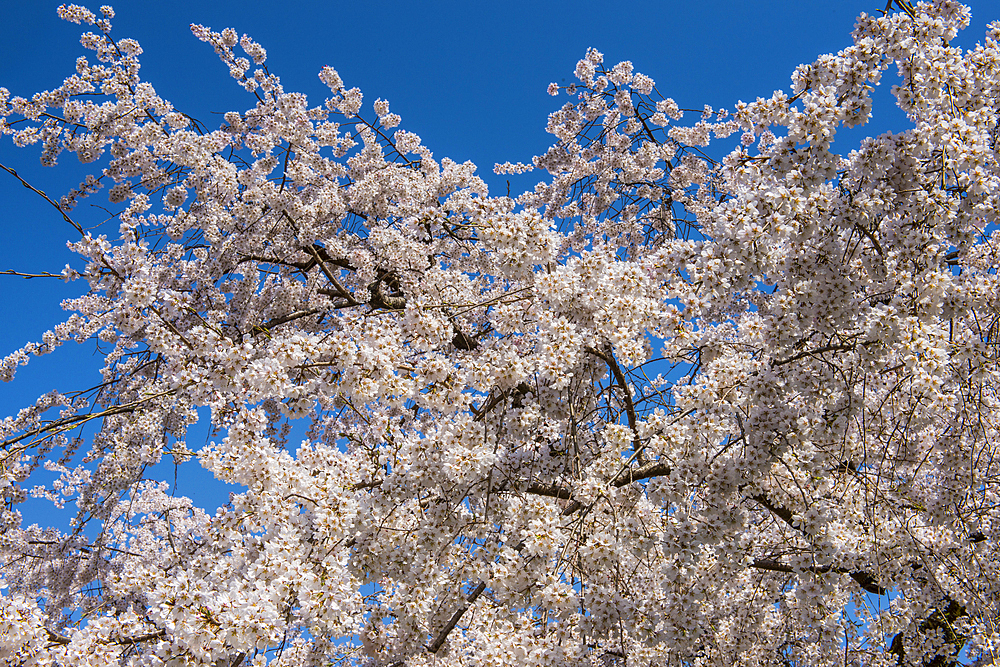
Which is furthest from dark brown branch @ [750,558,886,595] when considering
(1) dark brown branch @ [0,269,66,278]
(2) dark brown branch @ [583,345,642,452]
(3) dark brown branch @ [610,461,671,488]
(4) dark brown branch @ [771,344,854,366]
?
(1) dark brown branch @ [0,269,66,278]

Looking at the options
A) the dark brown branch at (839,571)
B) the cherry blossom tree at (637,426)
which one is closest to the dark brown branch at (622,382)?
the cherry blossom tree at (637,426)

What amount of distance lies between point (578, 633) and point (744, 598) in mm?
4023

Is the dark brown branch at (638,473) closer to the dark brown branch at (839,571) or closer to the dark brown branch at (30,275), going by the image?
the dark brown branch at (839,571)

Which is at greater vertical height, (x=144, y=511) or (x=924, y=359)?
(x=144, y=511)

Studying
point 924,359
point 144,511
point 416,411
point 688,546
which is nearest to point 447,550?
point 688,546

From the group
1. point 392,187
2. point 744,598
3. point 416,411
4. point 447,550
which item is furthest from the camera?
point 392,187

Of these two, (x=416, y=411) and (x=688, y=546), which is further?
(x=416, y=411)

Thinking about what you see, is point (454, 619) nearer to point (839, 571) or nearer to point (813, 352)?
point (839, 571)

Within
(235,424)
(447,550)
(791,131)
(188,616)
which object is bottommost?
(188,616)

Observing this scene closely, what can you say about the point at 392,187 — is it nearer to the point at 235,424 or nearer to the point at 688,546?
the point at 235,424

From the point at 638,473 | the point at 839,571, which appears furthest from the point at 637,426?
the point at 839,571

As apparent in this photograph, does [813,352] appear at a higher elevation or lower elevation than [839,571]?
higher

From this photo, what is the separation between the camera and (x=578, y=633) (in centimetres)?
446

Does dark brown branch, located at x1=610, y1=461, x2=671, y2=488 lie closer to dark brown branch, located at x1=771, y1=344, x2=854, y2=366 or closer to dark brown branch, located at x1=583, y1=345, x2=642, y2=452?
dark brown branch, located at x1=583, y1=345, x2=642, y2=452
